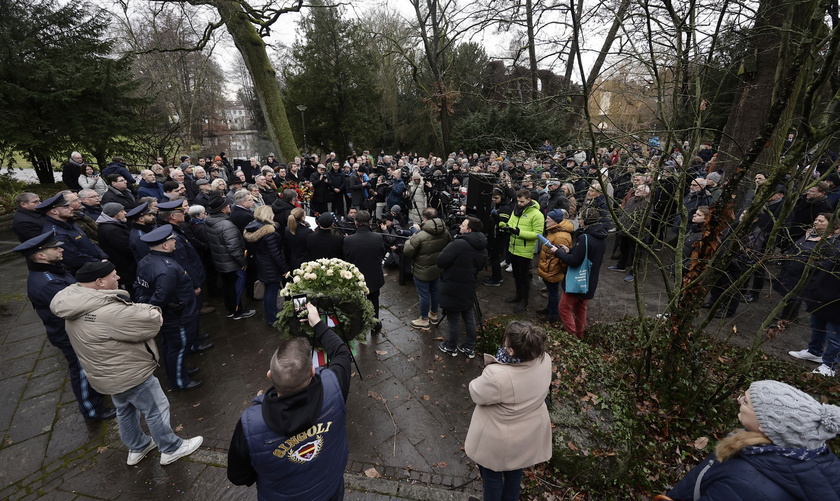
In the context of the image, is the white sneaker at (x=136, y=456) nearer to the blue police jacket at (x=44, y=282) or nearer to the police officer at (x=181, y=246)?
the police officer at (x=181, y=246)

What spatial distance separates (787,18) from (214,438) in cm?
627

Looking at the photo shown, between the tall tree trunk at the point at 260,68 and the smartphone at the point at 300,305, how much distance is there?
11980 millimetres

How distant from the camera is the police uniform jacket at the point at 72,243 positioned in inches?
173

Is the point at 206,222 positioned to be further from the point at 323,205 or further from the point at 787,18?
the point at 787,18

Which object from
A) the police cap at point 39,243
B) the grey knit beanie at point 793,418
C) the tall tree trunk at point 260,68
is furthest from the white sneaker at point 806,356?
the tall tree trunk at point 260,68

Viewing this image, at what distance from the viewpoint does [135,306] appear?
294cm

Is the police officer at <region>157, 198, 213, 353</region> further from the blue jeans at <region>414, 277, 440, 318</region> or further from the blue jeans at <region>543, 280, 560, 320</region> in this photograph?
the blue jeans at <region>543, 280, 560, 320</region>

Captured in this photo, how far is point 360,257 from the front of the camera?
488cm

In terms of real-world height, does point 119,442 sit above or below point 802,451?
below

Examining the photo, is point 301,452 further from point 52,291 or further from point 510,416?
point 52,291

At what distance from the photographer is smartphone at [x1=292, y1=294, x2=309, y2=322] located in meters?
3.03

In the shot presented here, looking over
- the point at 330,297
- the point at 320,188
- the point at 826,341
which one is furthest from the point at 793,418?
the point at 320,188

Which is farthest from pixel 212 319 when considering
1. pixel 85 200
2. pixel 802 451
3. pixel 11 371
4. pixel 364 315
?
pixel 802 451

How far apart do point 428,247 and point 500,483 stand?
123 inches
